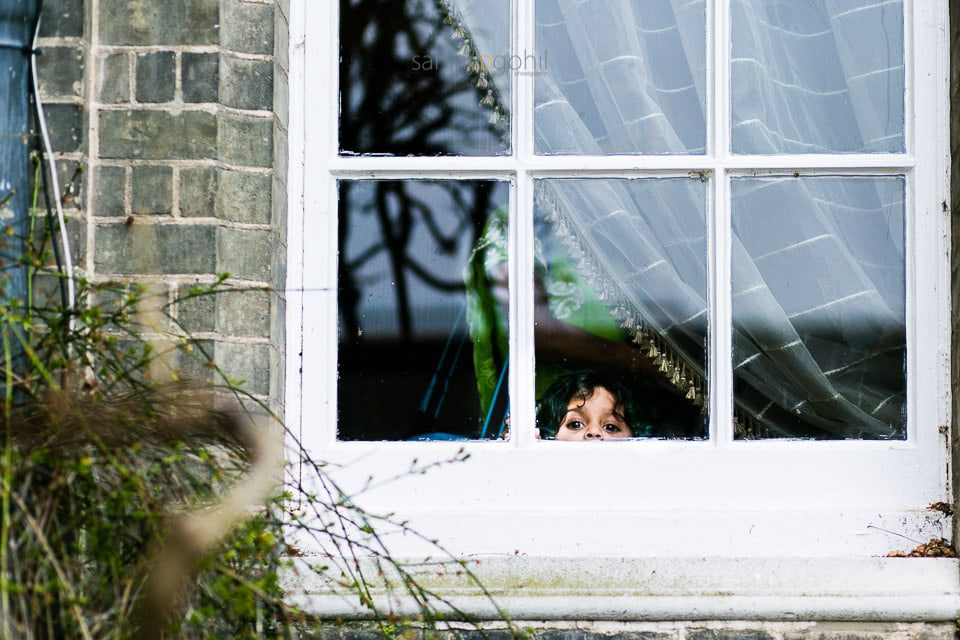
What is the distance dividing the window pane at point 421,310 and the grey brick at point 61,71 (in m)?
0.60

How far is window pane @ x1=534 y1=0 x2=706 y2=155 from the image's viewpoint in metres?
2.66

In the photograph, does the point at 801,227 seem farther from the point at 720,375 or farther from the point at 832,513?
the point at 832,513

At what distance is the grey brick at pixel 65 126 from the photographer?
237 centimetres

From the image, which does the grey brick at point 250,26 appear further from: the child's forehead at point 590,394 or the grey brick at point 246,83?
the child's forehead at point 590,394

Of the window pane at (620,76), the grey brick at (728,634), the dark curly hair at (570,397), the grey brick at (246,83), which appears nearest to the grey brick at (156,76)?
the grey brick at (246,83)

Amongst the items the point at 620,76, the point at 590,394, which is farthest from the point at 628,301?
the point at 620,76

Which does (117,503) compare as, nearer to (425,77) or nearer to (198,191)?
(198,191)

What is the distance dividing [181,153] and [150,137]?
71mm

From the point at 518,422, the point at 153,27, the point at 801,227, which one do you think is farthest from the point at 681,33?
the point at 153,27

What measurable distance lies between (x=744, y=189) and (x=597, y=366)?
50 cm

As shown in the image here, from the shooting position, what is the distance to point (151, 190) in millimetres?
2438

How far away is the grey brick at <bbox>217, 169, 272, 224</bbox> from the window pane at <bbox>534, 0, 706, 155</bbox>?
0.62 metres

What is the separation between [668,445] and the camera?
8.48ft

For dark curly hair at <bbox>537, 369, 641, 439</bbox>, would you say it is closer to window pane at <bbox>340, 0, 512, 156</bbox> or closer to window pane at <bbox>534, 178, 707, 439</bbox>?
window pane at <bbox>534, 178, 707, 439</bbox>
